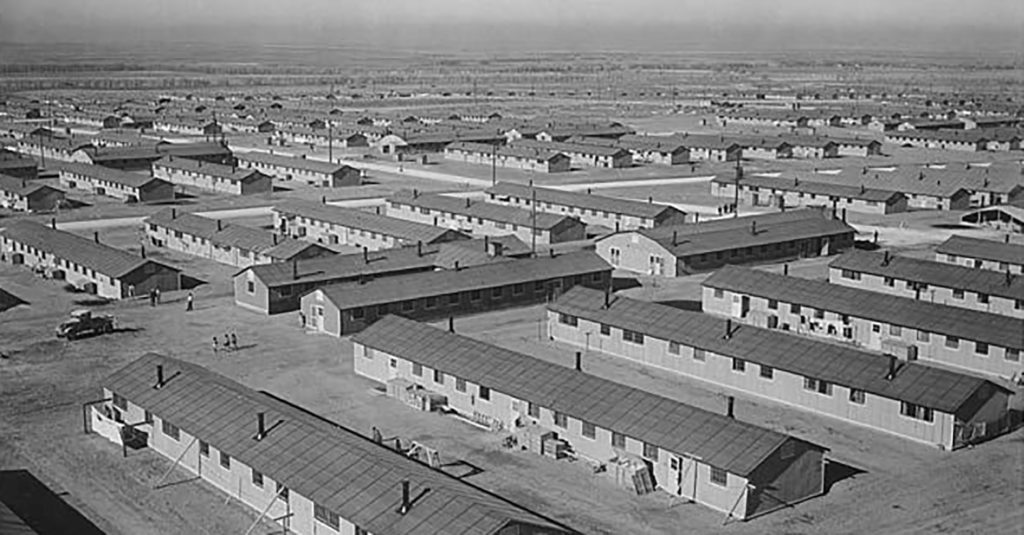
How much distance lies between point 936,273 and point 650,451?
20.4m

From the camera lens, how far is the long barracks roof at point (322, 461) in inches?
728

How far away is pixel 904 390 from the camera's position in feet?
88.0

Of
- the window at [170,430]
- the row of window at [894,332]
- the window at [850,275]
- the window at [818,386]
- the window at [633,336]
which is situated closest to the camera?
the window at [170,430]

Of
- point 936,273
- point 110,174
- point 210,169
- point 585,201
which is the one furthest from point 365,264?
point 210,169

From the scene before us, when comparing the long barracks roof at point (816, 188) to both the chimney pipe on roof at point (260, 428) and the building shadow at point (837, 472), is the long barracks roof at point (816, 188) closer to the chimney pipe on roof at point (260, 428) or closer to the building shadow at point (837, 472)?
the building shadow at point (837, 472)

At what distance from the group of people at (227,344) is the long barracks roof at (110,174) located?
33810 mm

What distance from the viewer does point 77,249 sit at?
44.6 m

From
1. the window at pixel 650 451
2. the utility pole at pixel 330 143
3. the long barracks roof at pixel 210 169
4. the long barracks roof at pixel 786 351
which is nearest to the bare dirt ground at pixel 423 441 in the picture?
the window at pixel 650 451

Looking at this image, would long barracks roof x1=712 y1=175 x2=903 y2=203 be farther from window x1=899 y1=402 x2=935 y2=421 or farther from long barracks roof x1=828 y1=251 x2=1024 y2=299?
window x1=899 y1=402 x2=935 y2=421

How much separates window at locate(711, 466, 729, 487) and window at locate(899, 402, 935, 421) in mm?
6757

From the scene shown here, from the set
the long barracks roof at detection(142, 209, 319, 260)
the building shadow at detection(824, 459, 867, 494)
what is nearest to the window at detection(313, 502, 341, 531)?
the building shadow at detection(824, 459, 867, 494)

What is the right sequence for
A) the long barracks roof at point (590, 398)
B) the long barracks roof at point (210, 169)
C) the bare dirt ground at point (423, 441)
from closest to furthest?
the bare dirt ground at point (423, 441)
the long barracks roof at point (590, 398)
the long barracks roof at point (210, 169)

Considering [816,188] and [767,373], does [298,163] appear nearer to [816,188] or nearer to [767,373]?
[816,188]

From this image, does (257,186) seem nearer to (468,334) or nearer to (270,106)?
(468,334)
